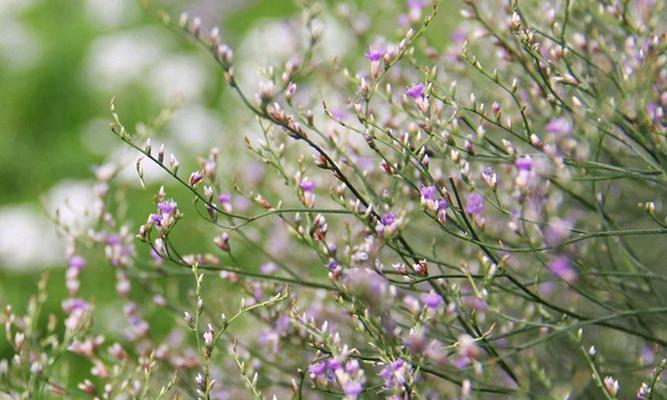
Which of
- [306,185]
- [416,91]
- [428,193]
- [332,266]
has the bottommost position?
[332,266]

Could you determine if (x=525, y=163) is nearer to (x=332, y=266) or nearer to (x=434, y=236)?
(x=332, y=266)

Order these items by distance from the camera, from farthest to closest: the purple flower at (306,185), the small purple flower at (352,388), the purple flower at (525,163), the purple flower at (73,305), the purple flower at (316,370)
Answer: the purple flower at (73,305), the purple flower at (306,185), the purple flower at (316,370), the purple flower at (525,163), the small purple flower at (352,388)

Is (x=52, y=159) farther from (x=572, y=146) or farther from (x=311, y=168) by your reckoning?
(x=572, y=146)

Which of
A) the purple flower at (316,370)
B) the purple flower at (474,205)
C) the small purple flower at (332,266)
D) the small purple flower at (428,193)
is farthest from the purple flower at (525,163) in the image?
the purple flower at (316,370)

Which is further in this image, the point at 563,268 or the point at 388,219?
the point at 563,268

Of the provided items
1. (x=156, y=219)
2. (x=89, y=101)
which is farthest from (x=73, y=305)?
(x=89, y=101)

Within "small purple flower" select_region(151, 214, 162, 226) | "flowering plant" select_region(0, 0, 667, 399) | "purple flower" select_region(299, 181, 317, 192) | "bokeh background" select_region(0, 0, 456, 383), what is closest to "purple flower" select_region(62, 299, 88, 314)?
"flowering plant" select_region(0, 0, 667, 399)

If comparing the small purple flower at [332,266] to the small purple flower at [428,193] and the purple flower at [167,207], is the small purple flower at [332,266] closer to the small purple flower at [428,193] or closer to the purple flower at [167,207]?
the small purple flower at [428,193]

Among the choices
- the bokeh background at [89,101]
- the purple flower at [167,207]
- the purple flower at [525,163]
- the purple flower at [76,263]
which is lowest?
the purple flower at [525,163]
